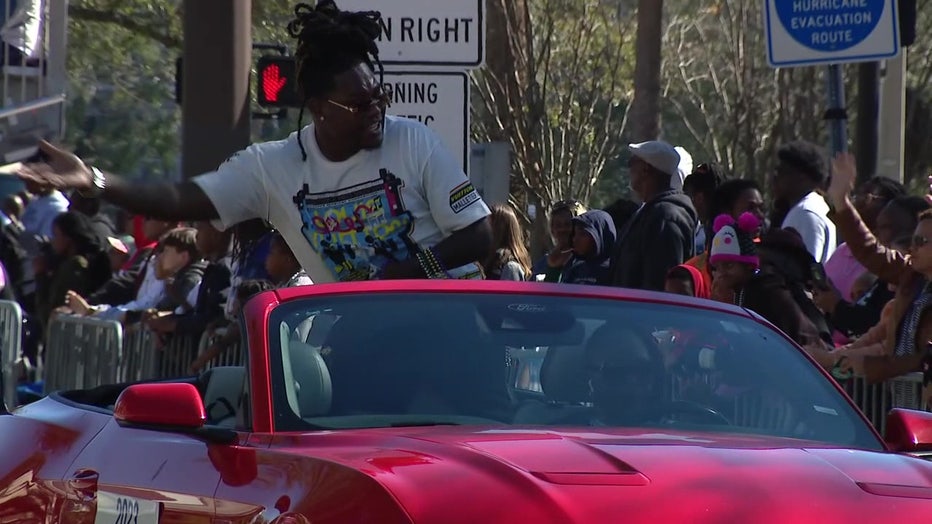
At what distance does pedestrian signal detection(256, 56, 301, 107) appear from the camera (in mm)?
13156

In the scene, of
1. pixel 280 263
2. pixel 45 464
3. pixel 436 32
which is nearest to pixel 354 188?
pixel 45 464

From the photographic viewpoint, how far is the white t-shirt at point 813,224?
1001cm

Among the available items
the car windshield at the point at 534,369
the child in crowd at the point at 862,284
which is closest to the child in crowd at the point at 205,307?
the child in crowd at the point at 862,284

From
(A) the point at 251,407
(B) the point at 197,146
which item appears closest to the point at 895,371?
(A) the point at 251,407

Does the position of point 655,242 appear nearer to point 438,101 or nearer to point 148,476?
point 438,101

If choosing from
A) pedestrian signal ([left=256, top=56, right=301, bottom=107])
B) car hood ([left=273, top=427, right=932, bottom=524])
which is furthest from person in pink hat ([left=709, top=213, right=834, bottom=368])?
pedestrian signal ([left=256, top=56, right=301, bottom=107])

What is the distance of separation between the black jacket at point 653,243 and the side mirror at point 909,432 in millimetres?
4201

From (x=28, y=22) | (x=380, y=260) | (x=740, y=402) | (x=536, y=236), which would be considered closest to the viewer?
(x=740, y=402)

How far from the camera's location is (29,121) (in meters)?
17.1

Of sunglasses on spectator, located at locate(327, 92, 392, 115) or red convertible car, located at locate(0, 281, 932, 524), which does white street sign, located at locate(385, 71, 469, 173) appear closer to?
sunglasses on spectator, located at locate(327, 92, 392, 115)

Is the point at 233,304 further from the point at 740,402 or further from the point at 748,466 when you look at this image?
the point at 748,466

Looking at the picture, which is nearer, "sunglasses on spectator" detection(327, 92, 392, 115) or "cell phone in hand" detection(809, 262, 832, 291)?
"sunglasses on spectator" detection(327, 92, 392, 115)

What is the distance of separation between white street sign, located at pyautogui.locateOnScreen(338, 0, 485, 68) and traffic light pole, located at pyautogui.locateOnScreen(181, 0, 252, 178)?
354cm

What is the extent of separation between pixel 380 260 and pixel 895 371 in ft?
8.16
